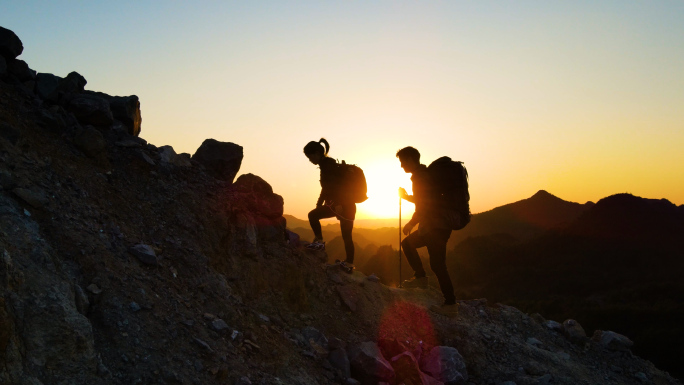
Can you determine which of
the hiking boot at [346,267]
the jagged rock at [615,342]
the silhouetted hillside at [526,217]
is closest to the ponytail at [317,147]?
the hiking boot at [346,267]

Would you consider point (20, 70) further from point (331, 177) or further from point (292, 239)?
point (331, 177)

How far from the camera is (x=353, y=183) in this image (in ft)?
28.3

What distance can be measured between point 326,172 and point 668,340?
17701 millimetres

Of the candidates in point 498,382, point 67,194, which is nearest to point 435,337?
point 498,382

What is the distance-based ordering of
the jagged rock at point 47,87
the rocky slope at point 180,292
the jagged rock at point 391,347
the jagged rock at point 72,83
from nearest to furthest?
the rocky slope at point 180,292, the jagged rock at point 391,347, the jagged rock at point 47,87, the jagged rock at point 72,83

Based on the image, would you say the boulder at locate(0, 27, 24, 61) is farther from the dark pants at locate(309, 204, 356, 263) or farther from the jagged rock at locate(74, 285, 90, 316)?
the dark pants at locate(309, 204, 356, 263)

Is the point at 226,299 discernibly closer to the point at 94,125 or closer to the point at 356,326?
the point at 356,326

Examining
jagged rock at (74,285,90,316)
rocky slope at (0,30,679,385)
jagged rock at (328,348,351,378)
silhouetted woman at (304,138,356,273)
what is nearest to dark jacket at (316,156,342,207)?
silhouetted woman at (304,138,356,273)

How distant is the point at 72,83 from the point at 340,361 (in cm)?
541

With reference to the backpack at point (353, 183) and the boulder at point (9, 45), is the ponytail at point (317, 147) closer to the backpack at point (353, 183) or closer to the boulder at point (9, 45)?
the backpack at point (353, 183)

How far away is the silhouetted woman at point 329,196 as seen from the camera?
8594 mm

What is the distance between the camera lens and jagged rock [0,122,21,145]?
5.11m

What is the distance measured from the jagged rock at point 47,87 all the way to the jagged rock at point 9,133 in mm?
1421

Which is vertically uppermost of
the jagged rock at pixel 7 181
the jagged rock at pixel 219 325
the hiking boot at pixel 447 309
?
the jagged rock at pixel 7 181
